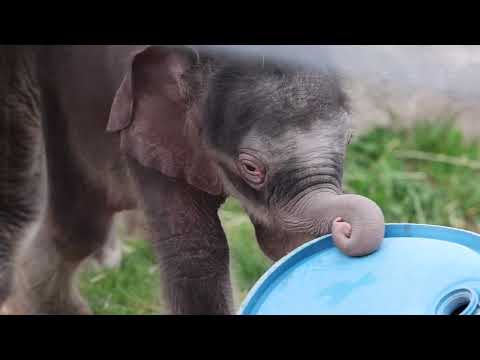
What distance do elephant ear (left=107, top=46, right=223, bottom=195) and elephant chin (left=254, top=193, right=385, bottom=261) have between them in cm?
15

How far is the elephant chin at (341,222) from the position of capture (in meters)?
1.44

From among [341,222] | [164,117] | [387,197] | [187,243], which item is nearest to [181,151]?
[164,117]

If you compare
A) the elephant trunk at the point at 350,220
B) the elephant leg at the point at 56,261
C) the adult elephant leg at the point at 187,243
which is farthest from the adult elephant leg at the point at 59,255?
the elephant trunk at the point at 350,220

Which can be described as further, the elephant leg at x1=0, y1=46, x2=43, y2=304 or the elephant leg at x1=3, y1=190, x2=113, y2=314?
the elephant leg at x1=3, y1=190, x2=113, y2=314

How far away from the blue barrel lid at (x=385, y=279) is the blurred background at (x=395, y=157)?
0.37 feet

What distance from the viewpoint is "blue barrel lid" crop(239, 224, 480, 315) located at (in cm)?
143

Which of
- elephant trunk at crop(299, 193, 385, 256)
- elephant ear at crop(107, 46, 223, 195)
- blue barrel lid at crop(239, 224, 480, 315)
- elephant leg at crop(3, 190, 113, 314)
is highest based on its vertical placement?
elephant ear at crop(107, 46, 223, 195)

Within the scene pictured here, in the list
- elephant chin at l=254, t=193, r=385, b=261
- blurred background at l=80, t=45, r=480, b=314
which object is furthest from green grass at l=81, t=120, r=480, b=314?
elephant chin at l=254, t=193, r=385, b=261

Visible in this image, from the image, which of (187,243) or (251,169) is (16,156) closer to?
(187,243)

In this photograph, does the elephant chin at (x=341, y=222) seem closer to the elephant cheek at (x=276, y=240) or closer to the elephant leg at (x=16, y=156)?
the elephant cheek at (x=276, y=240)

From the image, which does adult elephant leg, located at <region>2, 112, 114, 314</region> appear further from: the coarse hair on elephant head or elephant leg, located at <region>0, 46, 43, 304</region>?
the coarse hair on elephant head
